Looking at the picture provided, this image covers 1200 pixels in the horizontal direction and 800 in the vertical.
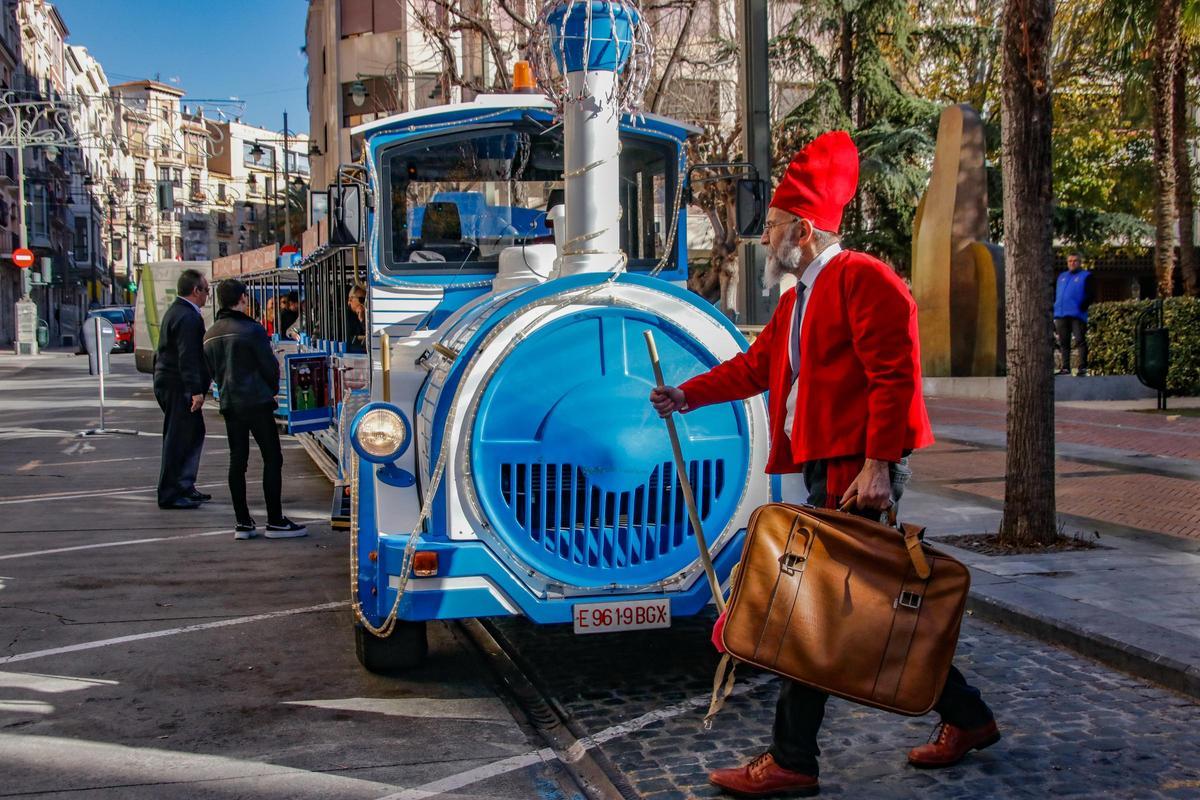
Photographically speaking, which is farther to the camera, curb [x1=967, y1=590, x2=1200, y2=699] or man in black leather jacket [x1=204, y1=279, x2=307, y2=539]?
man in black leather jacket [x1=204, y1=279, x2=307, y2=539]

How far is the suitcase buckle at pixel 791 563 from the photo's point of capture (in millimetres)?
3520

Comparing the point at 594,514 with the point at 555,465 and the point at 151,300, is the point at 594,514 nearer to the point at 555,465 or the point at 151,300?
the point at 555,465

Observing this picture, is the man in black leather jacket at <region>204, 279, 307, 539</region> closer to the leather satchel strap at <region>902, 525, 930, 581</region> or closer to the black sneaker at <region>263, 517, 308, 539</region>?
the black sneaker at <region>263, 517, 308, 539</region>

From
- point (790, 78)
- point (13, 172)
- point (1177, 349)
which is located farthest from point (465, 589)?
point (13, 172)

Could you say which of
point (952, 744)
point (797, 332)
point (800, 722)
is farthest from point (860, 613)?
point (797, 332)

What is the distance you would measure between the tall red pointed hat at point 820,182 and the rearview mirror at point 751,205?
9.54 ft

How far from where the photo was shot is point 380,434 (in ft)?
15.8

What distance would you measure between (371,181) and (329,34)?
140 ft

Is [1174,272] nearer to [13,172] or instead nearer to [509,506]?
[509,506]

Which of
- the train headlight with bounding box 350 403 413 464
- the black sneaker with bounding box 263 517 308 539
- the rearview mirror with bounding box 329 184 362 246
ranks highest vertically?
the rearview mirror with bounding box 329 184 362 246

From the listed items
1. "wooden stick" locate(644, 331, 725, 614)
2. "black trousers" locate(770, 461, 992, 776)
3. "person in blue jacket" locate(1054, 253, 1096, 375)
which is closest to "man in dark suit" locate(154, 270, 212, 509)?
"wooden stick" locate(644, 331, 725, 614)

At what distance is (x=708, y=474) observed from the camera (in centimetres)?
505

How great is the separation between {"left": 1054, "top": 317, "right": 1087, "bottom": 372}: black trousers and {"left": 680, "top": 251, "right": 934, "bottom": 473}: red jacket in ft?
52.9

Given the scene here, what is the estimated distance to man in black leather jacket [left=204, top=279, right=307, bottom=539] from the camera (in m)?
8.57
